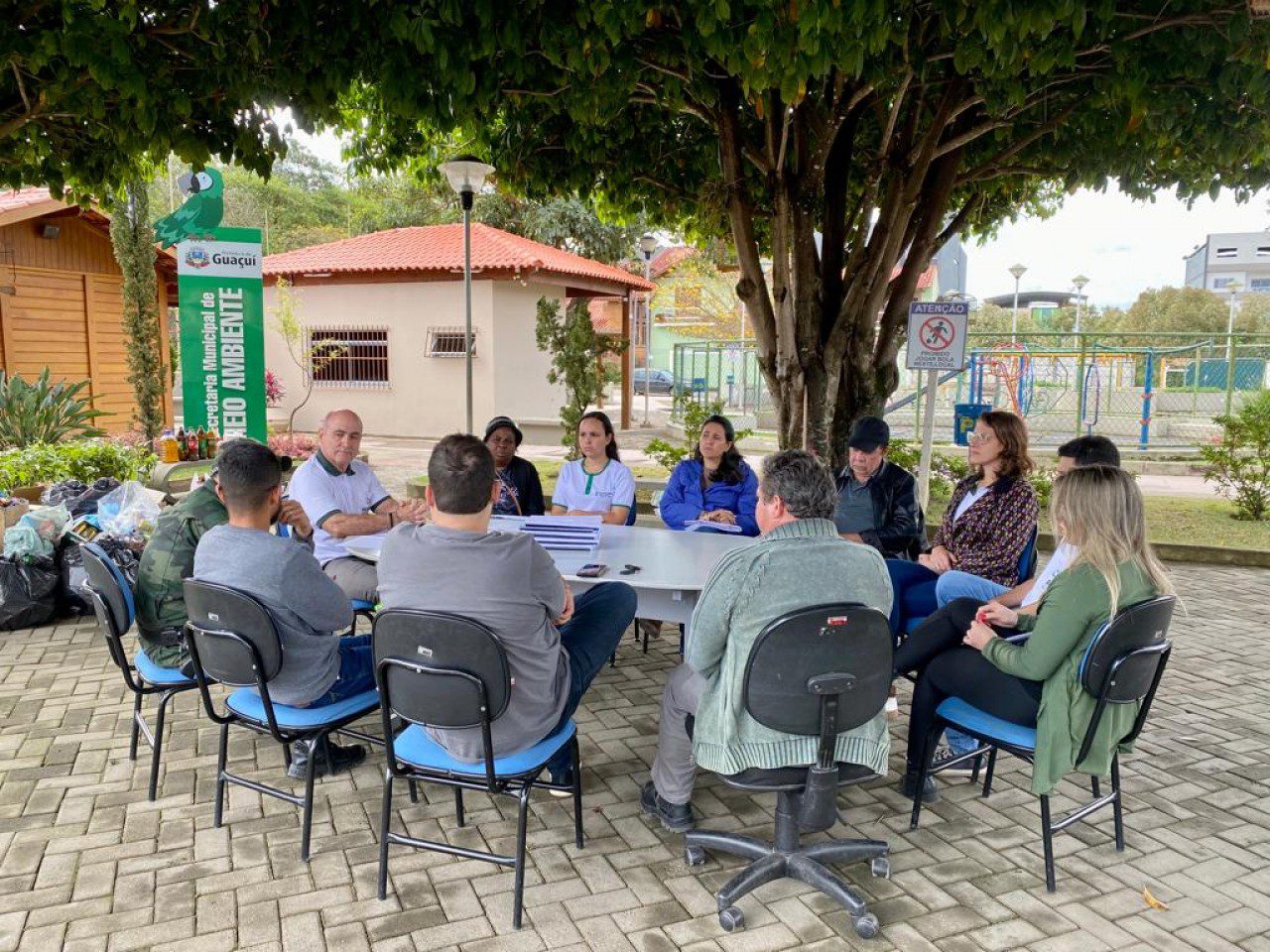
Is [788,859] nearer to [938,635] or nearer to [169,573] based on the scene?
[938,635]

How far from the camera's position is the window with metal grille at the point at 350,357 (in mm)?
18312

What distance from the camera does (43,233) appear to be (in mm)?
13828

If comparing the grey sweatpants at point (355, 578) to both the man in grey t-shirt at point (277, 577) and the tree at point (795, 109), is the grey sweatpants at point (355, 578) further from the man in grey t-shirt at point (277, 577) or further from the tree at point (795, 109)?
the tree at point (795, 109)

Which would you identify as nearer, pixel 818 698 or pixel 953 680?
pixel 818 698

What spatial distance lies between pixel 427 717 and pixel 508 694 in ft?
0.90

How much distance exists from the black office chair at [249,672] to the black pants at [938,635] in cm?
214

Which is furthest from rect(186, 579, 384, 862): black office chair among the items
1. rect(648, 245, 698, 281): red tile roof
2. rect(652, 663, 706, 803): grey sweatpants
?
rect(648, 245, 698, 281): red tile roof

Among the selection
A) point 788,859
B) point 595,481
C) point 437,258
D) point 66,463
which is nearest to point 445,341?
point 437,258

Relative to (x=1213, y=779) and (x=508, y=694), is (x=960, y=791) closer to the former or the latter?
(x=1213, y=779)

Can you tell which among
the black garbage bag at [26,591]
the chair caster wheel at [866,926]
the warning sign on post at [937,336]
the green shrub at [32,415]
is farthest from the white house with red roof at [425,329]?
the chair caster wheel at [866,926]

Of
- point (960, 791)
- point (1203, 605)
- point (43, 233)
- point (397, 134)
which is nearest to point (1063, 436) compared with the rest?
point (1203, 605)

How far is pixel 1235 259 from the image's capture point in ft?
216

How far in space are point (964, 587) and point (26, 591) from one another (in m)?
5.56

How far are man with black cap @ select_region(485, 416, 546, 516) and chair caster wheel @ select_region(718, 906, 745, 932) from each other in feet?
10.1
